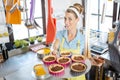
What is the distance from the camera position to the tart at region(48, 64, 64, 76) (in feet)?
2.81

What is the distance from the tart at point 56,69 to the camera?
2.81 ft

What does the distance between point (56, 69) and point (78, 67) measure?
0.12m

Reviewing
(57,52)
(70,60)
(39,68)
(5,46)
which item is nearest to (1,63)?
(5,46)

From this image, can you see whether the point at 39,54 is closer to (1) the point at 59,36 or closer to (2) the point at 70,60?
(1) the point at 59,36

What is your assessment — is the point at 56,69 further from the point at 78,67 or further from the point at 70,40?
the point at 70,40

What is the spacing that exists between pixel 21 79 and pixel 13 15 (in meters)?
0.54

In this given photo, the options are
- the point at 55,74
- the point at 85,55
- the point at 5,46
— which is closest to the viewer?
the point at 55,74

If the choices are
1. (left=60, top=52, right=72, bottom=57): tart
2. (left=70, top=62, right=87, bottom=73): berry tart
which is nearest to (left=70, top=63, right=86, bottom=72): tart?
(left=70, top=62, right=87, bottom=73): berry tart

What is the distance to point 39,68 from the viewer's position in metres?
1.28

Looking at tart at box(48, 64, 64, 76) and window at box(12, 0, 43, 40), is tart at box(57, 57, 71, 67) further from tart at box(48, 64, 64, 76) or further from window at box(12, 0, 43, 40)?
window at box(12, 0, 43, 40)

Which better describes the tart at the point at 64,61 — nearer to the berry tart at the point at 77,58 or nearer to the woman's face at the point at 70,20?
the berry tart at the point at 77,58

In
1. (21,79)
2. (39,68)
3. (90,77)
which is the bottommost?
(90,77)

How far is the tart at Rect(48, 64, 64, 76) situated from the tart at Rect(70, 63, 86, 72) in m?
0.06

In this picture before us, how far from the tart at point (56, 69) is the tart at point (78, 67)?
0.06 metres
